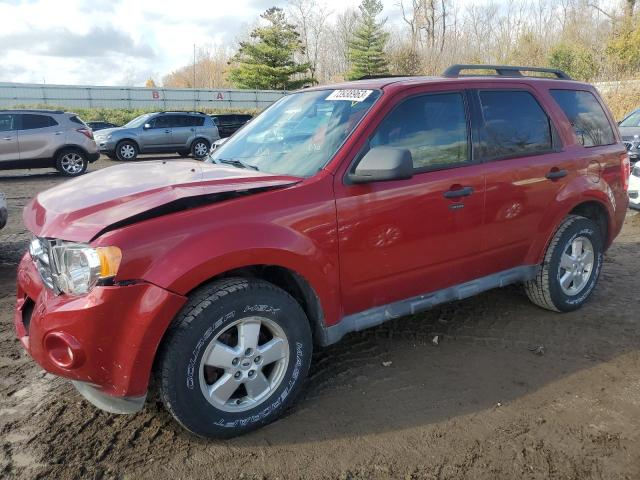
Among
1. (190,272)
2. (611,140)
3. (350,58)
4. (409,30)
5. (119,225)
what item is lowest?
(190,272)

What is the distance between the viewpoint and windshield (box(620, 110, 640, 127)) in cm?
1149

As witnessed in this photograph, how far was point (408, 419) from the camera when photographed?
2.93 m

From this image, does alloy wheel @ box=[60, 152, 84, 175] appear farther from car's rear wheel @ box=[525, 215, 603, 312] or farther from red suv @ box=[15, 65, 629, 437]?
car's rear wheel @ box=[525, 215, 603, 312]

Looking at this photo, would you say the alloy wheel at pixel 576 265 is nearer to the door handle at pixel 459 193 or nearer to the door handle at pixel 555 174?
the door handle at pixel 555 174

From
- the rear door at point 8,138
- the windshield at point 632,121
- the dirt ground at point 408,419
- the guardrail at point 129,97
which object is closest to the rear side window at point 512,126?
the dirt ground at point 408,419

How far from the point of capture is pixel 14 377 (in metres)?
3.38

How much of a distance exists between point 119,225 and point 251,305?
2.45 ft

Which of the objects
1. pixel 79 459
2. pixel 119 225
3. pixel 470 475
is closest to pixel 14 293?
pixel 79 459

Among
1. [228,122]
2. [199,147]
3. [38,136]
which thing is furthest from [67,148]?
[228,122]

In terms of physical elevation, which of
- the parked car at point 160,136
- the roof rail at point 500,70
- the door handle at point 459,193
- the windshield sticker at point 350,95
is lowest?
the door handle at point 459,193

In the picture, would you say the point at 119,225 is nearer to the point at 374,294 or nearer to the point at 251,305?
the point at 251,305

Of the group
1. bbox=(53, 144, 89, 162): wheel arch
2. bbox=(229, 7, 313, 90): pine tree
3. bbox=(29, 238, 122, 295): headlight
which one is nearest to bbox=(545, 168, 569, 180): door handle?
bbox=(29, 238, 122, 295): headlight

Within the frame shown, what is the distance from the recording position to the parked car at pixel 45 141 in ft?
42.1

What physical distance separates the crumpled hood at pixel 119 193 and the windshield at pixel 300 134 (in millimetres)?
197
